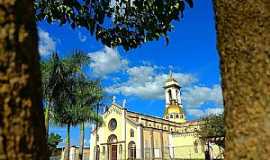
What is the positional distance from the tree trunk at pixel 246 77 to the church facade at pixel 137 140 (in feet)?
189

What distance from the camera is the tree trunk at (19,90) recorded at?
1334 millimetres

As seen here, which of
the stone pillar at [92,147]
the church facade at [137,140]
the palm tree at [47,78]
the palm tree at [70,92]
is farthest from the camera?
the stone pillar at [92,147]

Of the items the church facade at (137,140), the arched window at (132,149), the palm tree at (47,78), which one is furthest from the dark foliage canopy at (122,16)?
the arched window at (132,149)

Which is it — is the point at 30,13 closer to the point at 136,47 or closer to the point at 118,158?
the point at 136,47

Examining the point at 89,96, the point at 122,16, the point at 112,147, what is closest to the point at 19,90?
the point at 122,16

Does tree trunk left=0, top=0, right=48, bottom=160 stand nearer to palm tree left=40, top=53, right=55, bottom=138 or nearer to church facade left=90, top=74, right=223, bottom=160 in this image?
palm tree left=40, top=53, right=55, bottom=138

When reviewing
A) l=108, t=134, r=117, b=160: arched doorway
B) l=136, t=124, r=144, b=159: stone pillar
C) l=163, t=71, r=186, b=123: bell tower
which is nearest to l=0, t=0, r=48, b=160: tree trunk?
l=136, t=124, r=144, b=159: stone pillar

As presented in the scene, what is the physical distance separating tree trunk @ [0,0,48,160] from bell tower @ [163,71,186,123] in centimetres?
8403

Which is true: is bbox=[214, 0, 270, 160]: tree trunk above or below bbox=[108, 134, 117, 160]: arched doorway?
below

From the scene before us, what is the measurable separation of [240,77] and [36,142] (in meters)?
1.46

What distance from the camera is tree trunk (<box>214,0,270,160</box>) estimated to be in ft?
7.04

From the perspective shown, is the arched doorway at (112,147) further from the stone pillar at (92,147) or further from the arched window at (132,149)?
the stone pillar at (92,147)

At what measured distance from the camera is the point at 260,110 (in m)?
2.16

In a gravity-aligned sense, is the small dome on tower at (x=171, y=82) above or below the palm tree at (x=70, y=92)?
above
